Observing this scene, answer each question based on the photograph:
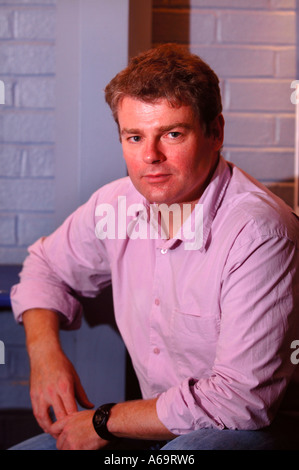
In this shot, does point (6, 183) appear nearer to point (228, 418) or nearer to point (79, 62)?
point (79, 62)

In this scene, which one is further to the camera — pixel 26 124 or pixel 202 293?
pixel 26 124

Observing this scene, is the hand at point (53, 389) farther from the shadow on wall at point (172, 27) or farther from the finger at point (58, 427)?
the shadow on wall at point (172, 27)

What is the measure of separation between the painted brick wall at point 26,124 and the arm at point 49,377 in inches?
15.1

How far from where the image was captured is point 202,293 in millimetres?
1005

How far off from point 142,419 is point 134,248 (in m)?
0.38

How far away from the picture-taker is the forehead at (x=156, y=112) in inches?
38.9

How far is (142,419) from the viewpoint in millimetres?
931

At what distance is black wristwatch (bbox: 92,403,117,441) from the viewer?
980 millimetres

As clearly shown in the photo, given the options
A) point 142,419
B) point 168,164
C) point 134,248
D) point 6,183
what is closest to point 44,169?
point 6,183

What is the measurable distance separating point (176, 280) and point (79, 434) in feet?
1.14

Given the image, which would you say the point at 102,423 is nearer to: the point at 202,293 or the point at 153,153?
the point at 202,293

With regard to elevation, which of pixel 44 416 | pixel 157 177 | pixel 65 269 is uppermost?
pixel 157 177

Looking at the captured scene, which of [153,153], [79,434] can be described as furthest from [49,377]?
[153,153]

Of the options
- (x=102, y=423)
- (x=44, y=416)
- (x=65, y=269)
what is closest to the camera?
(x=102, y=423)
